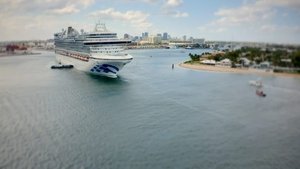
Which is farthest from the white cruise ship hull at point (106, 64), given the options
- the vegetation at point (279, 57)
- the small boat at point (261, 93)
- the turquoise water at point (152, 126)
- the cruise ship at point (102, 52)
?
the vegetation at point (279, 57)

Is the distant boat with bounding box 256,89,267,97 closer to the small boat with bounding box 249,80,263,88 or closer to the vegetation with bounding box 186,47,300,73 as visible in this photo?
the small boat with bounding box 249,80,263,88

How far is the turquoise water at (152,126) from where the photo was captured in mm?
6840

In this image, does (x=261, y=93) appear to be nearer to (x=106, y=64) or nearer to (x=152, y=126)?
(x=152, y=126)

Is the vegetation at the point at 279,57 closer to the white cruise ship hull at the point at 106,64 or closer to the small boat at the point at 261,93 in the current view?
the small boat at the point at 261,93

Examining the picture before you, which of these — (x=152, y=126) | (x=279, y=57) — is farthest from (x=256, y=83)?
(x=279, y=57)

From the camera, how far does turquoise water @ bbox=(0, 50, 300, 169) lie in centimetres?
684

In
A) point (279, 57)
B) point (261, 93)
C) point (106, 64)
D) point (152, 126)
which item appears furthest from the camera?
point (106, 64)

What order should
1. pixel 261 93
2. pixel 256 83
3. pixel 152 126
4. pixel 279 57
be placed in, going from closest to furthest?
pixel 279 57 → pixel 152 126 → pixel 256 83 → pixel 261 93

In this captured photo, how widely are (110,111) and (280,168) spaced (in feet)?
18.8

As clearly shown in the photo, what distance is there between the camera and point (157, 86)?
16062mm

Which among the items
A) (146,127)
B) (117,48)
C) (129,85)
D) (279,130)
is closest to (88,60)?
(117,48)

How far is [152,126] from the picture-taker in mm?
9039

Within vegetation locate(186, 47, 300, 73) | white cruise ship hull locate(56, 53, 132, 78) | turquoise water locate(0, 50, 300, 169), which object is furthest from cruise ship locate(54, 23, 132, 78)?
vegetation locate(186, 47, 300, 73)

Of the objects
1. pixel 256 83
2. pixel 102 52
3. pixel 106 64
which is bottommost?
pixel 256 83
